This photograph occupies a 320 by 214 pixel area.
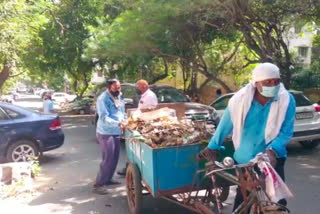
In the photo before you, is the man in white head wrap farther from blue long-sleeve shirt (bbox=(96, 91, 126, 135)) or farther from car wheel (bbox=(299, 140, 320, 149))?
car wheel (bbox=(299, 140, 320, 149))

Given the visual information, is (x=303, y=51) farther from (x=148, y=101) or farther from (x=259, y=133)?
(x=259, y=133)

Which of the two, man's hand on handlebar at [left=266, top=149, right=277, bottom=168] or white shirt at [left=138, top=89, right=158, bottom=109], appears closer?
man's hand on handlebar at [left=266, top=149, right=277, bottom=168]

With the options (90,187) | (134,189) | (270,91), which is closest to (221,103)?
(90,187)

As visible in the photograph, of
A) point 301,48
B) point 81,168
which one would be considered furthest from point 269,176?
point 301,48

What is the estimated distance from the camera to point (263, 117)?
342 cm

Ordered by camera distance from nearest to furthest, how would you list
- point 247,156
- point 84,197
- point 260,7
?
point 247,156 < point 84,197 < point 260,7

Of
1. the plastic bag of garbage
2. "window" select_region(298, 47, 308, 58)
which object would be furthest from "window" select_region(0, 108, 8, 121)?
"window" select_region(298, 47, 308, 58)

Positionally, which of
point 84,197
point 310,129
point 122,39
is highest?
point 122,39

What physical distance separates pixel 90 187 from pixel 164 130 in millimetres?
2770

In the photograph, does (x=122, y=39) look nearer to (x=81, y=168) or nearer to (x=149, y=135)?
(x=81, y=168)

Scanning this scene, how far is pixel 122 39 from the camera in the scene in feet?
48.2

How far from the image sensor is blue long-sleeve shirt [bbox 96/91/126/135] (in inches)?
235

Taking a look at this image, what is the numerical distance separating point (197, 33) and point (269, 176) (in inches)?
531

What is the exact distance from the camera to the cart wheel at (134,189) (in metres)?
4.76
